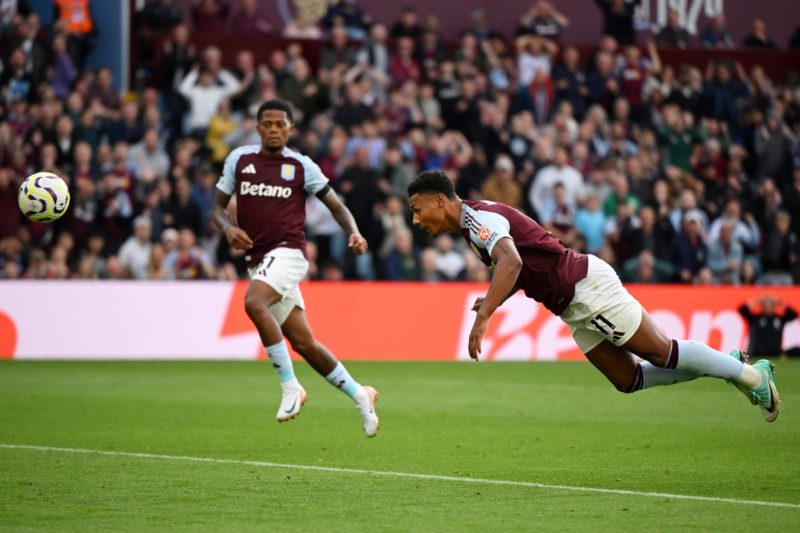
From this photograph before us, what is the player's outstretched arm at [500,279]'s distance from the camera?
859cm

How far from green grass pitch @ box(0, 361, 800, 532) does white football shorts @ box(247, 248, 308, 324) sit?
1.14m

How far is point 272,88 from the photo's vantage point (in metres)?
23.2

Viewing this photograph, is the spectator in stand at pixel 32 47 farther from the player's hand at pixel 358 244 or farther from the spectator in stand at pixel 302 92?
the player's hand at pixel 358 244

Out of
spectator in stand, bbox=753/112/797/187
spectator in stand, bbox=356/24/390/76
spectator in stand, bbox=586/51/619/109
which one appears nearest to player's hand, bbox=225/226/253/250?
spectator in stand, bbox=356/24/390/76

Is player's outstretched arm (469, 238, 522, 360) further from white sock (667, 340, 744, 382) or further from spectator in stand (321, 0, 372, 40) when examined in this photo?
spectator in stand (321, 0, 372, 40)

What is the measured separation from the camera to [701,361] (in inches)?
366

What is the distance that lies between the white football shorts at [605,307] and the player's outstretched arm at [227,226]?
316 centimetres

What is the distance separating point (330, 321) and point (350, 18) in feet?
25.1

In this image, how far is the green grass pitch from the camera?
305 inches

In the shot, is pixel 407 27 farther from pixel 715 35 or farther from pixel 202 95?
pixel 715 35

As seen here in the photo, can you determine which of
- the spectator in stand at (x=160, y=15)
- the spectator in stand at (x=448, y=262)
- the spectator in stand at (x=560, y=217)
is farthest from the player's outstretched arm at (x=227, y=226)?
the spectator in stand at (x=160, y=15)

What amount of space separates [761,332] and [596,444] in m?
11.2

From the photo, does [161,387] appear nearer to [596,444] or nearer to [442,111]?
[596,444]

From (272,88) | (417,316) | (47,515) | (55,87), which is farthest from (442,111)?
(47,515)
